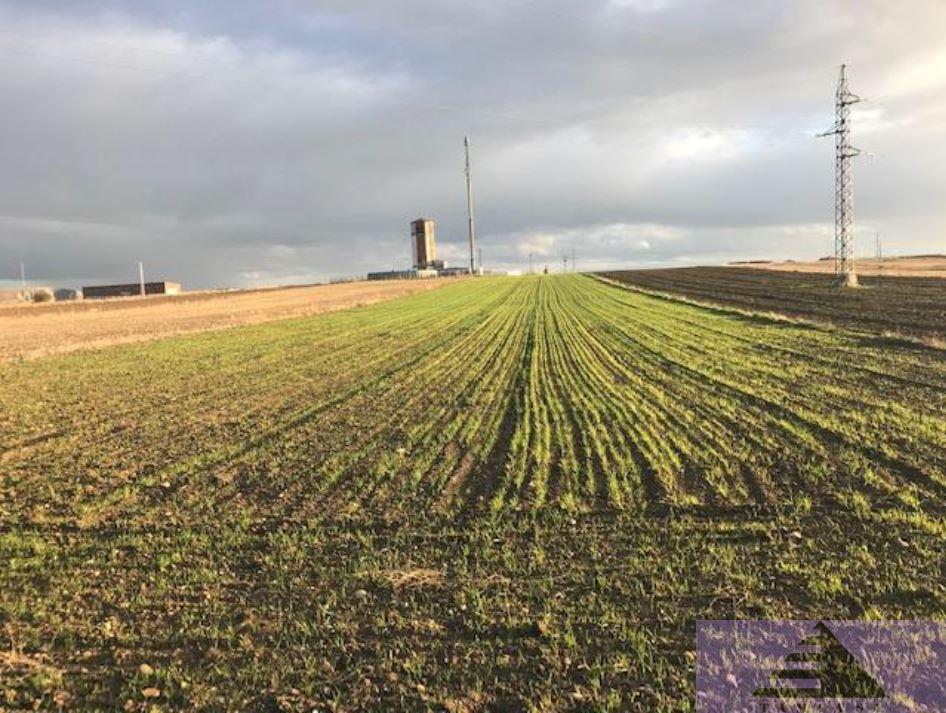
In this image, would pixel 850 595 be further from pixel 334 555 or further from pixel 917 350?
pixel 917 350

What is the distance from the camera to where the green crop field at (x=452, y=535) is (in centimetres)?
459

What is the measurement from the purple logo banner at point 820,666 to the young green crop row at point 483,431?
2464 mm

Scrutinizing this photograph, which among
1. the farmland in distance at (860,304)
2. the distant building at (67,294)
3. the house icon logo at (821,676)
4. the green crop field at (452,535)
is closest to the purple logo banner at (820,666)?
the house icon logo at (821,676)

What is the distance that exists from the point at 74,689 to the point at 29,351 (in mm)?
28193

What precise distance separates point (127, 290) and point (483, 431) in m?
136

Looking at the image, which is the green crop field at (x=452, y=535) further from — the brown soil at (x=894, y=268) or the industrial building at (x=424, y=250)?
the industrial building at (x=424, y=250)

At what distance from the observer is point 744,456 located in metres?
9.00

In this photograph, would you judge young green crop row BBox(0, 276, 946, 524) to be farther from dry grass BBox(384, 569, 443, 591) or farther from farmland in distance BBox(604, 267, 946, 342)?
farmland in distance BBox(604, 267, 946, 342)

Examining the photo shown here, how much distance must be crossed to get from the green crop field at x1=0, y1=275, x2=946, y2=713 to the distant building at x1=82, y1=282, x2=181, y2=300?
396 ft

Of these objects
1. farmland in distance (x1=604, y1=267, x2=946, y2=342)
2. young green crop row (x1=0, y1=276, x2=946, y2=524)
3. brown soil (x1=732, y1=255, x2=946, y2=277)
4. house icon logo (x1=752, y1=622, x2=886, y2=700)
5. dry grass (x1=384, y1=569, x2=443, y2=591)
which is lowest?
house icon logo (x1=752, y1=622, x2=886, y2=700)

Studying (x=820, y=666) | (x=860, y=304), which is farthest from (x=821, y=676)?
(x=860, y=304)

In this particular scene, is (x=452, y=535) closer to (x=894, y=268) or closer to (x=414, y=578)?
(x=414, y=578)

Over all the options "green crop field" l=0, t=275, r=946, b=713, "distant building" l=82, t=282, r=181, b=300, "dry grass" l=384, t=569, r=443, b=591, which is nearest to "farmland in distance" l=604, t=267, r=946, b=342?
"green crop field" l=0, t=275, r=946, b=713

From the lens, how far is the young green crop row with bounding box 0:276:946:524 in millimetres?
7961
